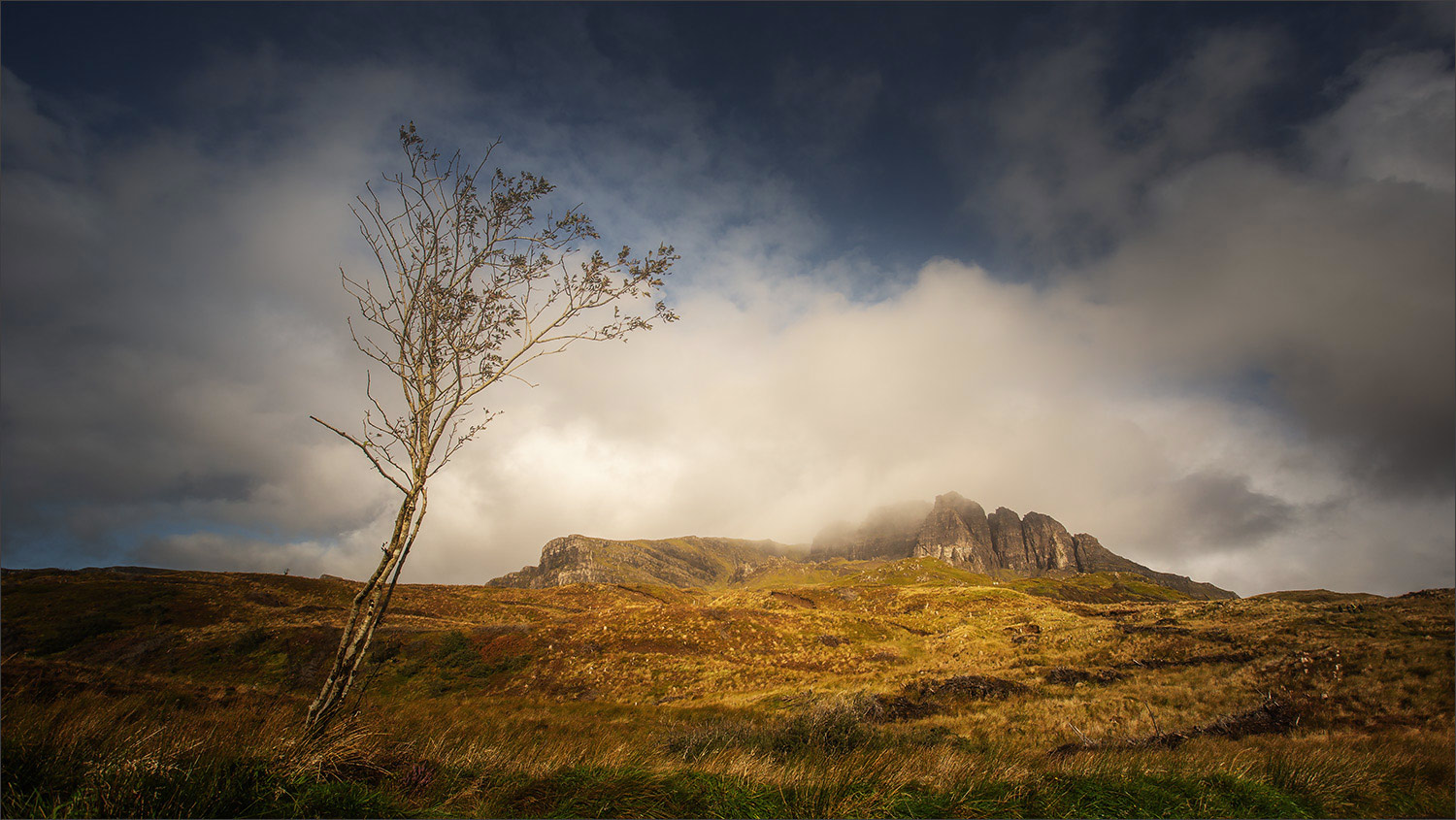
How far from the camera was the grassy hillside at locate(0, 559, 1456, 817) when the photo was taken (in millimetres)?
4934

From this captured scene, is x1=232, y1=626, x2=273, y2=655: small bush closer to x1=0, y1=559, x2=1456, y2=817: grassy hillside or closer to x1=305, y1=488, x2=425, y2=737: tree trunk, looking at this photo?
x1=0, y1=559, x2=1456, y2=817: grassy hillside

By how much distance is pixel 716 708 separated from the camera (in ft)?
75.1

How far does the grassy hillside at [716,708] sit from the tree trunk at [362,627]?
1.87ft

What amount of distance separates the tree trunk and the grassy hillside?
0.57 m

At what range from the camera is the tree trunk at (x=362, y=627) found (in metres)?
6.29

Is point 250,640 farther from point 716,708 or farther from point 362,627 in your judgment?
Answer: point 362,627

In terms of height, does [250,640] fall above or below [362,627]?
below

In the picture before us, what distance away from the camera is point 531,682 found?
29.0 metres

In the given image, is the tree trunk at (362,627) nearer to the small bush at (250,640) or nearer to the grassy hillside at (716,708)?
the grassy hillside at (716,708)

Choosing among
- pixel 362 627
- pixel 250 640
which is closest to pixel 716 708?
pixel 362 627

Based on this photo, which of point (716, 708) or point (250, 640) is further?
point (250, 640)

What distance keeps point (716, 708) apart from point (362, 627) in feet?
65.8

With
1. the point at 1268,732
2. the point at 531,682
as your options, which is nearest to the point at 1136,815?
the point at 1268,732

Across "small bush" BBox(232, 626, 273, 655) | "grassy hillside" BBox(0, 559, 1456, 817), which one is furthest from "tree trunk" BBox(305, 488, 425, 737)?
"small bush" BBox(232, 626, 273, 655)
